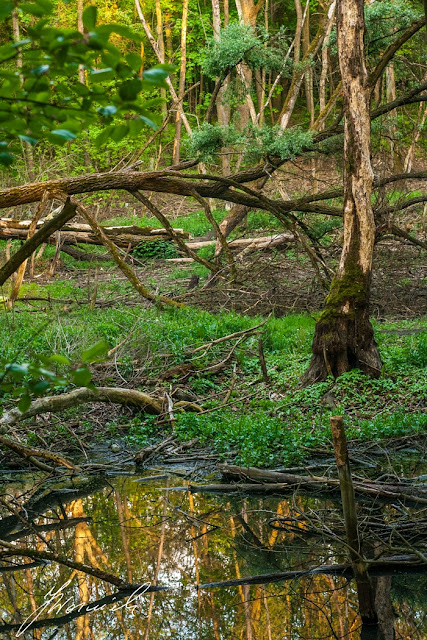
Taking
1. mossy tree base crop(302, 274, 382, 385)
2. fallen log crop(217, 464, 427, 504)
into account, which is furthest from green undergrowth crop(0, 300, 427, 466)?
fallen log crop(217, 464, 427, 504)

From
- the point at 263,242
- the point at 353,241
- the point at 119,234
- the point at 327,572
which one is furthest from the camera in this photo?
the point at 119,234

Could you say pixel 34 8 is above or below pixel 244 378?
above

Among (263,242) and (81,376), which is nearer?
(81,376)

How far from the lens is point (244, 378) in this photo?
366 inches

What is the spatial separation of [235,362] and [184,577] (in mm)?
5066

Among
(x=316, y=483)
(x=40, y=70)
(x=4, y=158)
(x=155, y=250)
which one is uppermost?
(x=40, y=70)

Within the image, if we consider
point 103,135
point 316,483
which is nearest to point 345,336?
point 316,483

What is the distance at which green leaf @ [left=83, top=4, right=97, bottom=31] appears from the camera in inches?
74.5

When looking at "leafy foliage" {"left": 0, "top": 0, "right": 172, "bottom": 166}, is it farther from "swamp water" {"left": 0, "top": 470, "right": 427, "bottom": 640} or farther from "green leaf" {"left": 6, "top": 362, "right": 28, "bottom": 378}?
"swamp water" {"left": 0, "top": 470, "right": 427, "bottom": 640}

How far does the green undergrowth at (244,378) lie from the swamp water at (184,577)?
1221mm

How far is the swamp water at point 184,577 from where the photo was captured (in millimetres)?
4082

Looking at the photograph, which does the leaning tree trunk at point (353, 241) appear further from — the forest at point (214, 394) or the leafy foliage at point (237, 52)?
the leafy foliage at point (237, 52)

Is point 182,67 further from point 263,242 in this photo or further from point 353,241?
point 353,241

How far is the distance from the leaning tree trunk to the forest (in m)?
0.03
